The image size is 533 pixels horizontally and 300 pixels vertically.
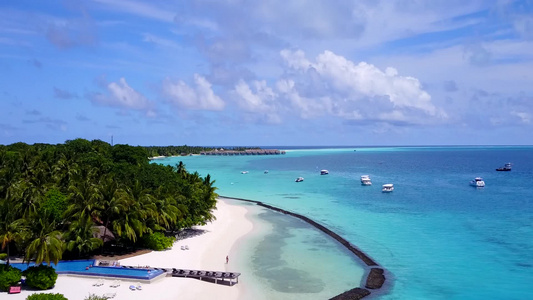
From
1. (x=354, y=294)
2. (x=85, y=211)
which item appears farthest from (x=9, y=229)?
(x=354, y=294)

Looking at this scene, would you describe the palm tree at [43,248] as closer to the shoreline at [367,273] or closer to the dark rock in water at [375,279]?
the shoreline at [367,273]

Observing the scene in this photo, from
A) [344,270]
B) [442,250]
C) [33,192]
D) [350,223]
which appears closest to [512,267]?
[442,250]

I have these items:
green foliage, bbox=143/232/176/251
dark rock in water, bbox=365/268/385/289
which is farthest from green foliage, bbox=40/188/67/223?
dark rock in water, bbox=365/268/385/289

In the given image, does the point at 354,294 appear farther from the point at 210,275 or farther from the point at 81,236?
the point at 81,236

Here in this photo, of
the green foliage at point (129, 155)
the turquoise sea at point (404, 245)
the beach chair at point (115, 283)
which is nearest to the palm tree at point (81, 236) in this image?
the beach chair at point (115, 283)

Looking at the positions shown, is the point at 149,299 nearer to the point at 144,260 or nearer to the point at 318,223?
the point at 144,260

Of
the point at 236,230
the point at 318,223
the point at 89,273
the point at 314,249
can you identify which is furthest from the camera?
the point at 318,223

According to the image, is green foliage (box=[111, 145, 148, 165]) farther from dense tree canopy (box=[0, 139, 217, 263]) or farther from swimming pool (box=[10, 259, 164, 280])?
swimming pool (box=[10, 259, 164, 280])

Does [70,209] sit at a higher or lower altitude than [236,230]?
higher
